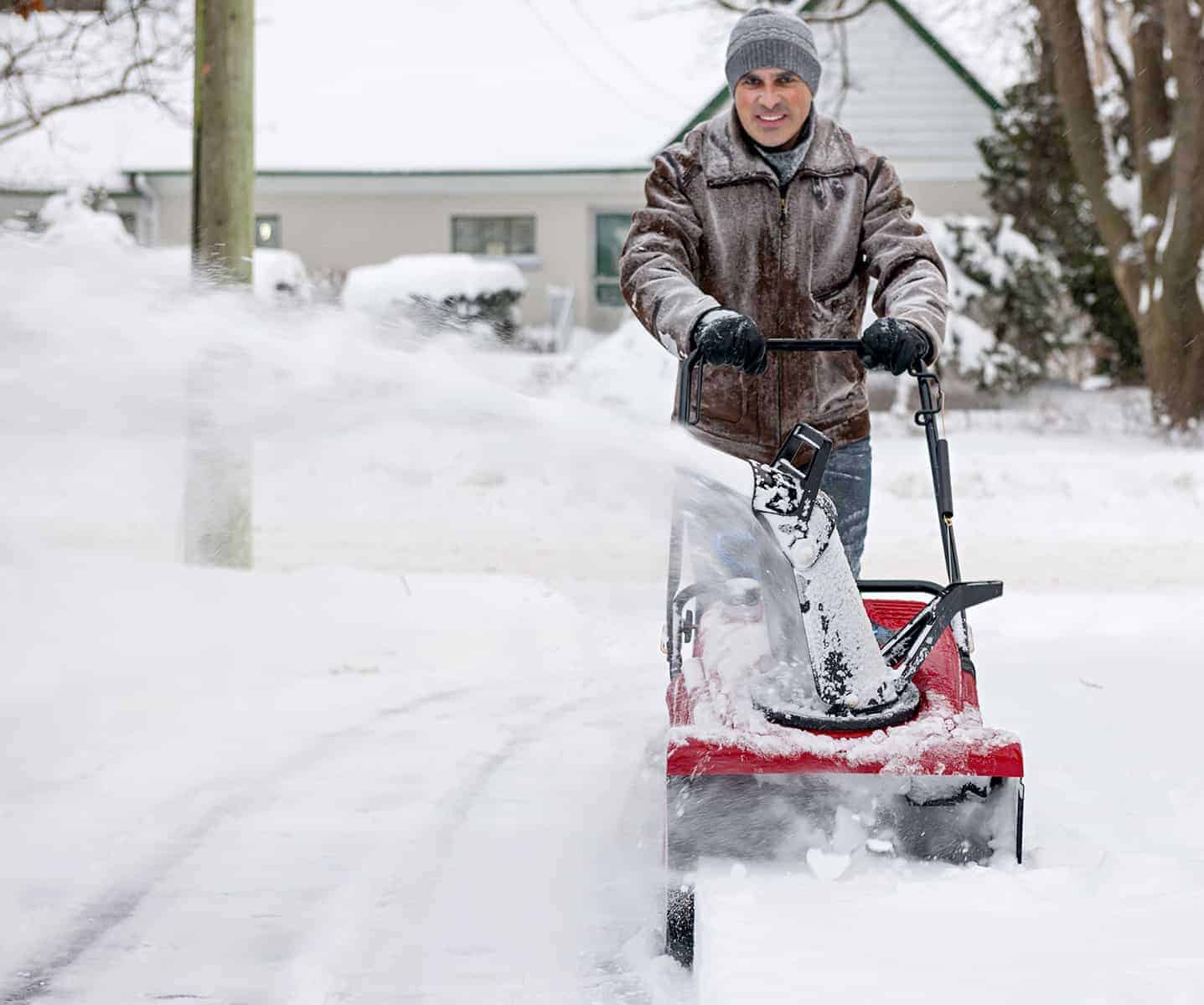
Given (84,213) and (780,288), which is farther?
(84,213)

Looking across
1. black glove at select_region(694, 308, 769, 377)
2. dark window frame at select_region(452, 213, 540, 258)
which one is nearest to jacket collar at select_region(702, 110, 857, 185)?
black glove at select_region(694, 308, 769, 377)

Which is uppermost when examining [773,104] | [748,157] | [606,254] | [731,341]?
[606,254]

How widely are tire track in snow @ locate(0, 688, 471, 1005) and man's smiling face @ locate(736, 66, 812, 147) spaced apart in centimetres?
224

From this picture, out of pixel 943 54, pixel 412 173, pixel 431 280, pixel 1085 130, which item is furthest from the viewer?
pixel 412 173

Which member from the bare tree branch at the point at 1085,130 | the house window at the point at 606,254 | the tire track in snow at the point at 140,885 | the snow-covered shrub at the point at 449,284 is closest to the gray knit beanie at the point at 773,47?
the tire track in snow at the point at 140,885

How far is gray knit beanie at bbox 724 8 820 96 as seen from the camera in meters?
3.49

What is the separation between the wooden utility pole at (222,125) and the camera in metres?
7.14

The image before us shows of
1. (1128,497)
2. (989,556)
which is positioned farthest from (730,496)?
(1128,497)

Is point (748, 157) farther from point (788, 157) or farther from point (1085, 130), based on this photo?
point (1085, 130)

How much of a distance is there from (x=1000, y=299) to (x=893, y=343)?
16.7m

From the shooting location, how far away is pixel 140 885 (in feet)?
10.7

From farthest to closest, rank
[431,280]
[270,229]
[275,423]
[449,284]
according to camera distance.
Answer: [270,229], [449,284], [431,280], [275,423]

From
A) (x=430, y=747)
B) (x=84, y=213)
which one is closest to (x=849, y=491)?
(x=430, y=747)

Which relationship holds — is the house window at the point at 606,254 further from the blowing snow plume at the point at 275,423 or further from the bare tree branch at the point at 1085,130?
the blowing snow plume at the point at 275,423
